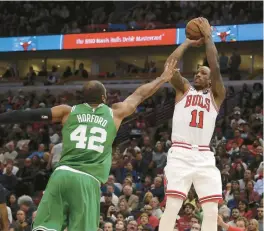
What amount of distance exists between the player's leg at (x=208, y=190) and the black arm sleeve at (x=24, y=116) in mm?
2250

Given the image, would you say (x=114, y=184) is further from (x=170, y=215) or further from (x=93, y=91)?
(x=93, y=91)

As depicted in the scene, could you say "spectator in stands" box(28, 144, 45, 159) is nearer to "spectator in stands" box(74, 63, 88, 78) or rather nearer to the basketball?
"spectator in stands" box(74, 63, 88, 78)

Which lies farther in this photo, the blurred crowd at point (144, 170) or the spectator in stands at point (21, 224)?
the blurred crowd at point (144, 170)

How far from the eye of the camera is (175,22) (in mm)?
26125

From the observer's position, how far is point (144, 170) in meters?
16.9

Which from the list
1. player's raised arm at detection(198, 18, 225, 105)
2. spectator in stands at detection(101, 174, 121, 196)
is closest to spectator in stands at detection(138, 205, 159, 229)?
spectator in stands at detection(101, 174, 121, 196)

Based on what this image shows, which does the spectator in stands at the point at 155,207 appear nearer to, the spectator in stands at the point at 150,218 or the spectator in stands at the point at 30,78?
the spectator in stands at the point at 150,218

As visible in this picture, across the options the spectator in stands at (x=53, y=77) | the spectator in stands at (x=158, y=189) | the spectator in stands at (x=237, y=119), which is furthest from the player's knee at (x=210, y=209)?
the spectator in stands at (x=53, y=77)

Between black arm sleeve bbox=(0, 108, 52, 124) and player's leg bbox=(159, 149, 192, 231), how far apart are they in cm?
203

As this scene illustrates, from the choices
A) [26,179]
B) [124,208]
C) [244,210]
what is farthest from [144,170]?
[244,210]

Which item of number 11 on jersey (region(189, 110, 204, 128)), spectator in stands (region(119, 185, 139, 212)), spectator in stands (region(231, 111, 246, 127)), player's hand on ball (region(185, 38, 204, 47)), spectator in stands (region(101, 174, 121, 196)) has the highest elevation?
spectator in stands (region(231, 111, 246, 127))

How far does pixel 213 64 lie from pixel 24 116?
2.64m

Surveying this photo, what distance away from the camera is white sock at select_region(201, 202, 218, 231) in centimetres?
771

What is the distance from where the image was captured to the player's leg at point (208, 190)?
7.74m
